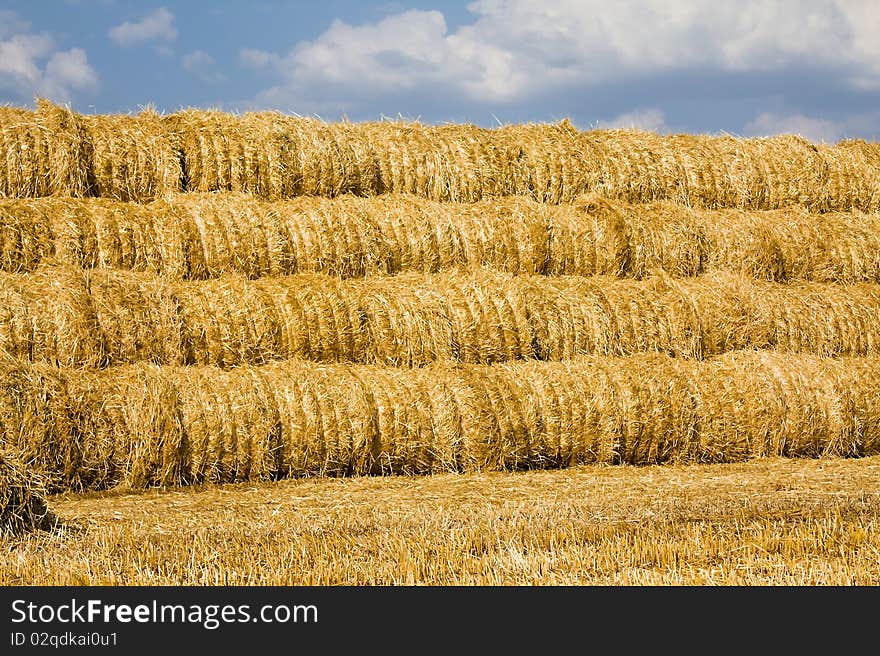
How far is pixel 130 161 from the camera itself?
36.2 feet

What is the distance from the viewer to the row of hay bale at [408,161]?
35.8 feet

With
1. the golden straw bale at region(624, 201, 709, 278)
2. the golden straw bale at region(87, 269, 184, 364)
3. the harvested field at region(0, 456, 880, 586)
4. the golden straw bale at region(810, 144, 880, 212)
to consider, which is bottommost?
the harvested field at region(0, 456, 880, 586)

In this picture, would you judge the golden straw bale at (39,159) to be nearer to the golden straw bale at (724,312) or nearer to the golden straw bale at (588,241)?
the golden straw bale at (588,241)

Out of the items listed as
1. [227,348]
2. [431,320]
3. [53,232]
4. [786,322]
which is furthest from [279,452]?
[786,322]

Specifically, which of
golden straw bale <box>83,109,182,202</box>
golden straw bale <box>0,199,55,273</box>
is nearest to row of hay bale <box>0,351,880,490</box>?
golden straw bale <box>0,199,55,273</box>

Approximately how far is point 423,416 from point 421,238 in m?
2.06

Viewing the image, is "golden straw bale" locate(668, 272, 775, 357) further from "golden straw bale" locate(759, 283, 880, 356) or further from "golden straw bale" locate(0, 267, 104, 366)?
"golden straw bale" locate(0, 267, 104, 366)

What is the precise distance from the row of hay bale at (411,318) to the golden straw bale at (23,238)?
28cm

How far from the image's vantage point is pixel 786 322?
39.8 feet

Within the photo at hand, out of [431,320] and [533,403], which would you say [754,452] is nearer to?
[533,403]

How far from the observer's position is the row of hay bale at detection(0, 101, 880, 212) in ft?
35.8

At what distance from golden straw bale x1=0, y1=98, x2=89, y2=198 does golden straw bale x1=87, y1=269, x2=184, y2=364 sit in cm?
133

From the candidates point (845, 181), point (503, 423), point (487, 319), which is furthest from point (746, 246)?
point (503, 423)

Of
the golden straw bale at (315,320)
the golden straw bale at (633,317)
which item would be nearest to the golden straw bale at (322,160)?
the golden straw bale at (315,320)
